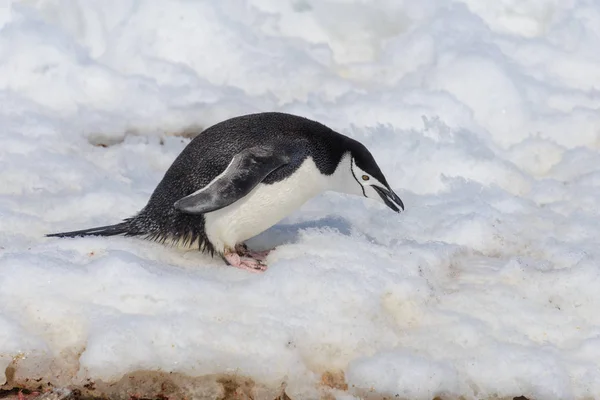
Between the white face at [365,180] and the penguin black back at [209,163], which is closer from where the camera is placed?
the penguin black back at [209,163]

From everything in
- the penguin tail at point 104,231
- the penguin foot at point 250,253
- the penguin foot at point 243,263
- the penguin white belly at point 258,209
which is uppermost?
the penguin white belly at point 258,209

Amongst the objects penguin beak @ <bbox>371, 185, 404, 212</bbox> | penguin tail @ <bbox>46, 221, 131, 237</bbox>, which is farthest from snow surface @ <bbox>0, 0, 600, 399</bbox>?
penguin beak @ <bbox>371, 185, 404, 212</bbox>

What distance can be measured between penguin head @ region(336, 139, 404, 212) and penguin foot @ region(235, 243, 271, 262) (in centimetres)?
37

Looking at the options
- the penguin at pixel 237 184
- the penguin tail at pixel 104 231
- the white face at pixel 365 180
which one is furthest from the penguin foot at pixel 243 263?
the white face at pixel 365 180

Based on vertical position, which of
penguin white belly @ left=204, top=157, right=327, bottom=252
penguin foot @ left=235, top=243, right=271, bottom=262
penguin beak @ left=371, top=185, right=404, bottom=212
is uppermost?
penguin beak @ left=371, top=185, right=404, bottom=212

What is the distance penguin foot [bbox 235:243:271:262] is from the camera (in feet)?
9.00

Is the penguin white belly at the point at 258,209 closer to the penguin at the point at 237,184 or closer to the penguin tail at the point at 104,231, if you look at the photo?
the penguin at the point at 237,184

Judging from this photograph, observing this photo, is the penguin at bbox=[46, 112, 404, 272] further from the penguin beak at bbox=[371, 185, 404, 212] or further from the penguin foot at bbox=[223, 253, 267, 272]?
the penguin beak at bbox=[371, 185, 404, 212]

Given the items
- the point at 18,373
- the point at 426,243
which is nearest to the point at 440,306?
the point at 426,243

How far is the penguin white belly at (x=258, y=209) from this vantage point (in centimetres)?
256

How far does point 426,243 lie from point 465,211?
1.36 feet

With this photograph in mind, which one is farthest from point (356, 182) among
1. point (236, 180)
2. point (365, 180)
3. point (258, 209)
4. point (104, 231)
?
point (104, 231)

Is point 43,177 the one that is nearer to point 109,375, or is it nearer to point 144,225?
point 144,225

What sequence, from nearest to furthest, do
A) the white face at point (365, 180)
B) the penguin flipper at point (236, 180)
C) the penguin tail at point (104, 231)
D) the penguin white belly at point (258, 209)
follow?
the penguin flipper at point (236, 180) → the penguin white belly at point (258, 209) → the penguin tail at point (104, 231) → the white face at point (365, 180)
